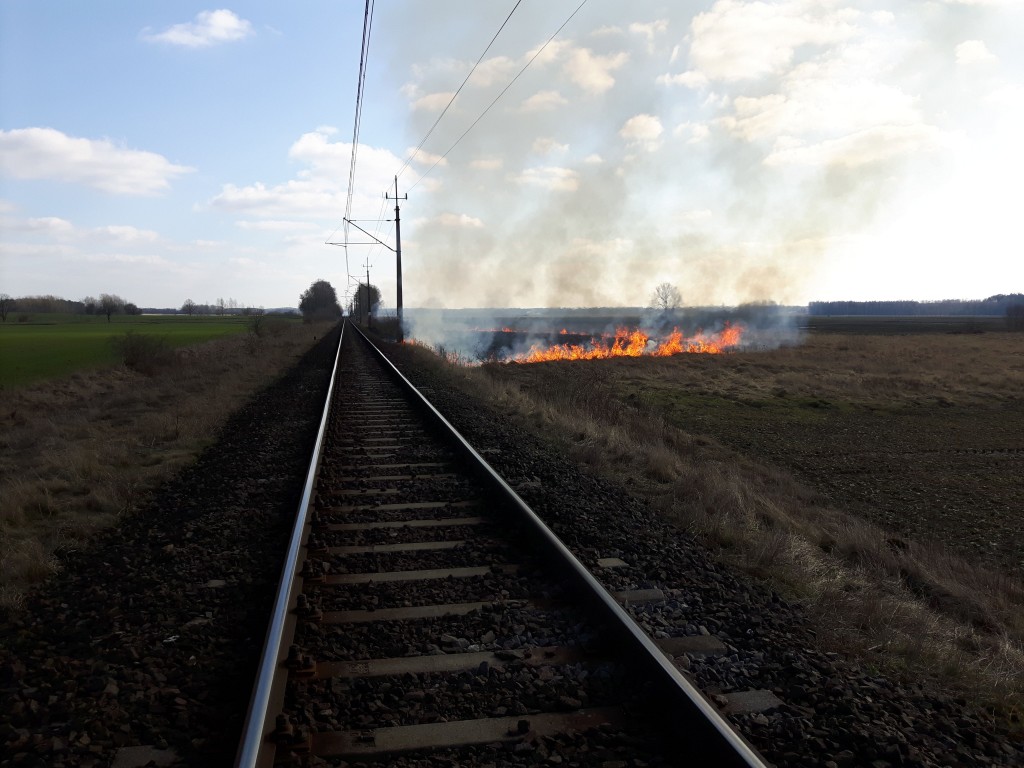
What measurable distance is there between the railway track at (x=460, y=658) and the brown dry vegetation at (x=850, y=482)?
1579 millimetres

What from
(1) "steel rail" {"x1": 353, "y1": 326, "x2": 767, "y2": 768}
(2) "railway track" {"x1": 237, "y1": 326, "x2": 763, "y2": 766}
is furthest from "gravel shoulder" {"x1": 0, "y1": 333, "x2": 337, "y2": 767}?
(1) "steel rail" {"x1": 353, "y1": 326, "x2": 767, "y2": 768}

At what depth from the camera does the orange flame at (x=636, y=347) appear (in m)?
36.0

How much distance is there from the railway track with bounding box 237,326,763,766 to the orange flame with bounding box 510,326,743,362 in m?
27.2

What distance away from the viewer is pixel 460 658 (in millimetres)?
3689

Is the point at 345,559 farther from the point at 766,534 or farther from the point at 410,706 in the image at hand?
the point at 766,534

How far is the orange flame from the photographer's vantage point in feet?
118

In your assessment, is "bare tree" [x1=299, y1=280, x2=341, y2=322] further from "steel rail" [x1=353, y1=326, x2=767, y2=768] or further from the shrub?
Result: "steel rail" [x1=353, y1=326, x2=767, y2=768]

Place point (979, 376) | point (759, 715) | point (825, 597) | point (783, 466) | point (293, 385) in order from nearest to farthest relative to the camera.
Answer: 1. point (759, 715)
2. point (825, 597)
3. point (783, 466)
4. point (293, 385)
5. point (979, 376)

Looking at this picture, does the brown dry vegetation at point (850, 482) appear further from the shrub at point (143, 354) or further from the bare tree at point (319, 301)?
the bare tree at point (319, 301)

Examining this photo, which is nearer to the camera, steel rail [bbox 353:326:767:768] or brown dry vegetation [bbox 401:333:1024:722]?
steel rail [bbox 353:326:767:768]

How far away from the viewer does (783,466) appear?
13.9 meters

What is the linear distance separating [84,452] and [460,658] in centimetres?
867

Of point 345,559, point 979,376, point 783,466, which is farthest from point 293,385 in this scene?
point 979,376

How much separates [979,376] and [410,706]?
35795 mm
